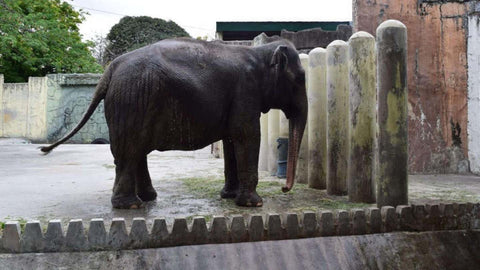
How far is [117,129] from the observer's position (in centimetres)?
356

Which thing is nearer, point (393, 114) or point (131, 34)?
point (393, 114)

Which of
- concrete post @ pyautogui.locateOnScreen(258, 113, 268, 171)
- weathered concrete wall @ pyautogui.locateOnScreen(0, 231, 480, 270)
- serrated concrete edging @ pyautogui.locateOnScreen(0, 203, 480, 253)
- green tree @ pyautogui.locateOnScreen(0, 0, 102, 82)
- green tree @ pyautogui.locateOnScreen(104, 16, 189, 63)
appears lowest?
weathered concrete wall @ pyautogui.locateOnScreen(0, 231, 480, 270)

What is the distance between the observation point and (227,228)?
3100mm

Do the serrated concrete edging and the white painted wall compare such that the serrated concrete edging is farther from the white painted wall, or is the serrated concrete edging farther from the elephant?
the white painted wall

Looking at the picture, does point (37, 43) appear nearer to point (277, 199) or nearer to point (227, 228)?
point (277, 199)

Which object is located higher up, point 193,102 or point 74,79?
point 74,79

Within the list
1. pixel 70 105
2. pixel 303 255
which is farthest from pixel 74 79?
pixel 303 255

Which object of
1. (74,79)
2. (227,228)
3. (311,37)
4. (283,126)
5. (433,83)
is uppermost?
(74,79)

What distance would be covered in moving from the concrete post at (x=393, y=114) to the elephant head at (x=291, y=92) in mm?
770

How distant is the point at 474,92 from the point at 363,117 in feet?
10.6

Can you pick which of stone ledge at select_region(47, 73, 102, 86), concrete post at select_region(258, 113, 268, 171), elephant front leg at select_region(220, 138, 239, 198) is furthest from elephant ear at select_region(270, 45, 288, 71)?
stone ledge at select_region(47, 73, 102, 86)

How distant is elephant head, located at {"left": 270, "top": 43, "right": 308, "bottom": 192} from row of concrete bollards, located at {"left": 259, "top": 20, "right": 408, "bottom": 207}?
412 millimetres

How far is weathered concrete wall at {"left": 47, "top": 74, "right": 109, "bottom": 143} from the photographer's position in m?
20.3

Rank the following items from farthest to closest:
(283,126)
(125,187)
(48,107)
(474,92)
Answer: (48,107) → (474,92) → (283,126) → (125,187)
